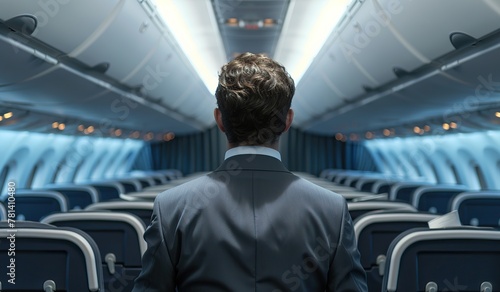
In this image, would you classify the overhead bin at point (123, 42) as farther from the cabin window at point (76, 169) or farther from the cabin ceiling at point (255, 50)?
the cabin window at point (76, 169)

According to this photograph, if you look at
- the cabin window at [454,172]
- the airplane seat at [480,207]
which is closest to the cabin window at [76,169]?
the cabin window at [454,172]

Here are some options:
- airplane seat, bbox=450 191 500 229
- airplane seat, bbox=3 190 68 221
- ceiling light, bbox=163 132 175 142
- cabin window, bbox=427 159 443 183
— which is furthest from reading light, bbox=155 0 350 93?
ceiling light, bbox=163 132 175 142

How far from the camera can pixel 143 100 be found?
888 cm

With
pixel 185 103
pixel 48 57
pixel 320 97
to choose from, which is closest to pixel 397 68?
pixel 48 57

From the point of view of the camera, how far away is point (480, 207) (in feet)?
17.6

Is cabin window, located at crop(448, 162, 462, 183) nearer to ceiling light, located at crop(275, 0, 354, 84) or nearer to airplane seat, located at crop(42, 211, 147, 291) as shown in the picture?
ceiling light, located at crop(275, 0, 354, 84)

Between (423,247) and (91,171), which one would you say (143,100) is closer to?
(423,247)

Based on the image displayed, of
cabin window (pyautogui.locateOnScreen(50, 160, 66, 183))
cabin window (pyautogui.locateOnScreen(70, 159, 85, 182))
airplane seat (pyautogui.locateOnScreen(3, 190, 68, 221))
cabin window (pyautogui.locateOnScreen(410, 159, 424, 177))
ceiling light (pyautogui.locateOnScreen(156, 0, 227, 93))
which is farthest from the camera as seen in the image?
cabin window (pyautogui.locateOnScreen(410, 159, 424, 177))

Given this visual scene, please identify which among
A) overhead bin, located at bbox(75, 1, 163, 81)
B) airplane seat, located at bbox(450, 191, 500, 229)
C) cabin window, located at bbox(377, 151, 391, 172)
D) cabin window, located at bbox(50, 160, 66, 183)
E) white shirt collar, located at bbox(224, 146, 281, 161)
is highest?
overhead bin, located at bbox(75, 1, 163, 81)

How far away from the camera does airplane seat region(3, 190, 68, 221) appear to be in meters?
6.12

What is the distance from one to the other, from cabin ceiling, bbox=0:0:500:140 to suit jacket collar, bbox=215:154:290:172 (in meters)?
1.70

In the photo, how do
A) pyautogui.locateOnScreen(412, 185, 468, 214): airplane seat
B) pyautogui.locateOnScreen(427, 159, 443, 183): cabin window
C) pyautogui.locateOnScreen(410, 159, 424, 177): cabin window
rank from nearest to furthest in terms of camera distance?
1. pyautogui.locateOnScreen(412, 185, 468, 214): airplane seat
2. pyautogui.locateOnScreen(427, 159, 443, 183): cabin window
3. pyautogui.locateOnScreen(410, 159, 424, 177): cabin window

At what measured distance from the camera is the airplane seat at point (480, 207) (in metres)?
5.32

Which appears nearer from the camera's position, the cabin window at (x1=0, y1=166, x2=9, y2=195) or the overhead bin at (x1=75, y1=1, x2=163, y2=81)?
the overhead bin at (x1=75, y1=1, x2=163, y2=81)
